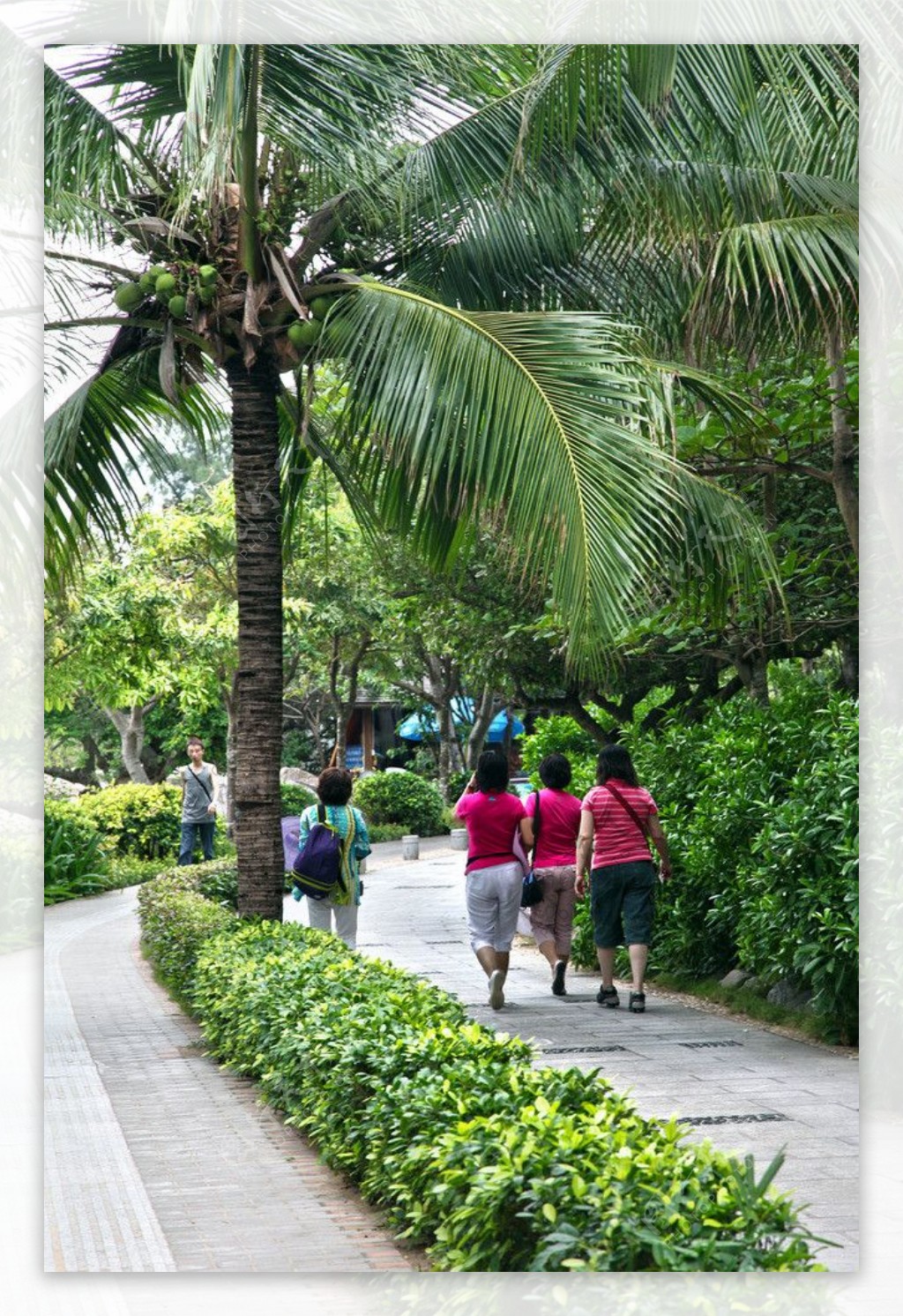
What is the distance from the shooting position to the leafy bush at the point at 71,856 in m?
16.2

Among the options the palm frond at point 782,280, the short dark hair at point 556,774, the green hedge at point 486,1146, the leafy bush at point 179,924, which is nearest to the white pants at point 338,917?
the leafy bush at point 179,924

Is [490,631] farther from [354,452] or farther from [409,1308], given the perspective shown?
[409,1308]

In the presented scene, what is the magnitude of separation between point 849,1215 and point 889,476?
105 inches

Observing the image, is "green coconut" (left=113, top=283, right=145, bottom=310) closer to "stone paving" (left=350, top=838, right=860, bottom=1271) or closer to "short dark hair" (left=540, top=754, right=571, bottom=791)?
"short dark hair" (left=540, top=754, right=571, bottom=791)

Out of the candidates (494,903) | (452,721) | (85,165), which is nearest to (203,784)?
(452,721)

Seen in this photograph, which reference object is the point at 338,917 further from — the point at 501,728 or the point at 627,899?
the point at 501,728

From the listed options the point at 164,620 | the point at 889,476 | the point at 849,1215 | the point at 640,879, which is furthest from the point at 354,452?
the point at 164,620

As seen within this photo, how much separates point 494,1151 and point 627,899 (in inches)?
179

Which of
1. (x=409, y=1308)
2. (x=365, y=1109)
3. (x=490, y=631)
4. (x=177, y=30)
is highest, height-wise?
(x=177, y=30)

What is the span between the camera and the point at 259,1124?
6012 millimetres

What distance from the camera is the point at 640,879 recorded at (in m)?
8.72

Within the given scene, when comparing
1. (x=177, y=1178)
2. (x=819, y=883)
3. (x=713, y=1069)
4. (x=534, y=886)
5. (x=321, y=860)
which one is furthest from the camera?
(x=534, y=886)

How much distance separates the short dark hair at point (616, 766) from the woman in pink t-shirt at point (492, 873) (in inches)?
21.0

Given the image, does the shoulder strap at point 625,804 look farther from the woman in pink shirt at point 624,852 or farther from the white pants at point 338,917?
the white pants at point 338,917
